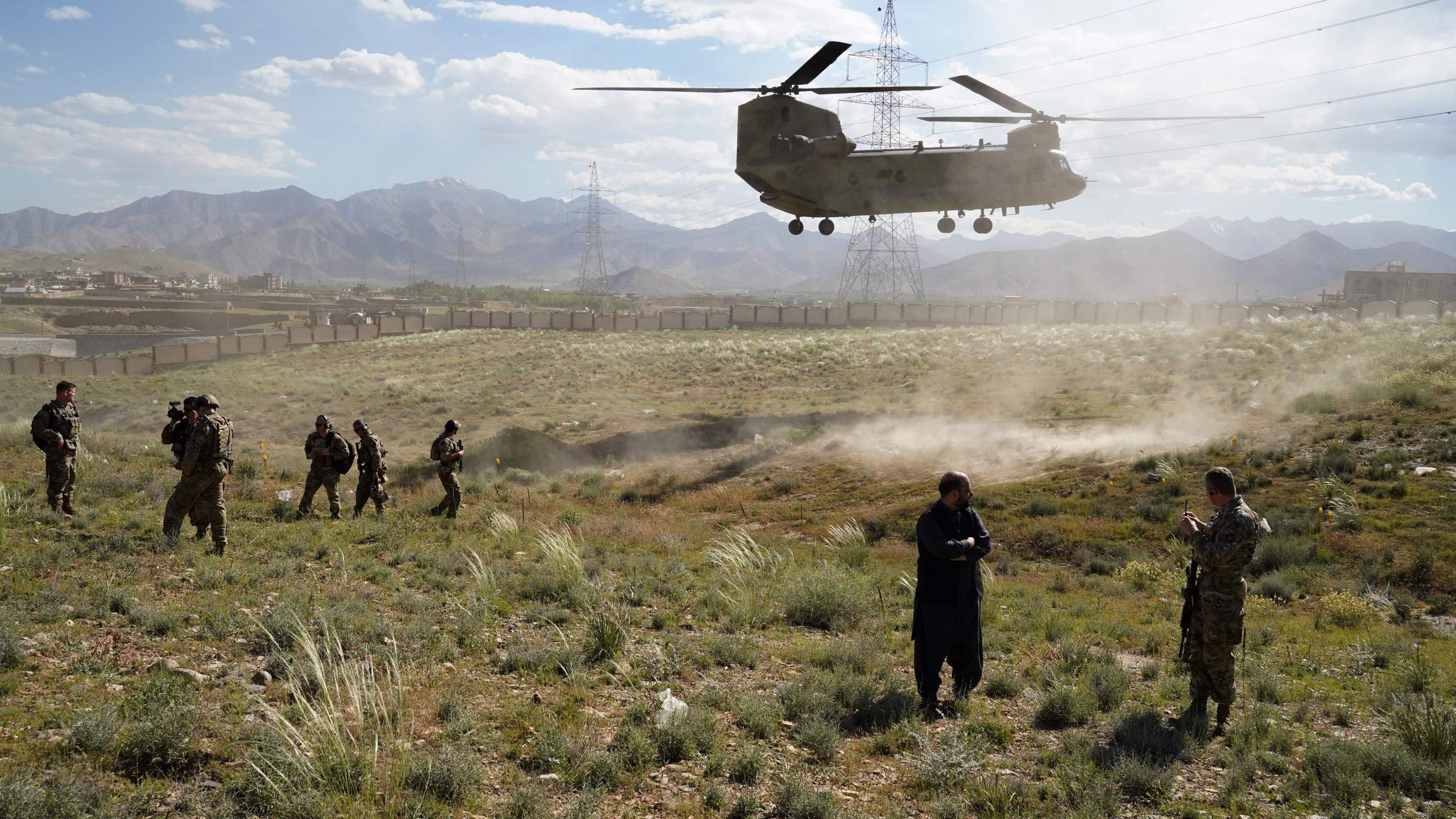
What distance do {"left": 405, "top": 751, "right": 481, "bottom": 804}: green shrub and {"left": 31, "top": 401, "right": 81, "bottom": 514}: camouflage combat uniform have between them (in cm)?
1041

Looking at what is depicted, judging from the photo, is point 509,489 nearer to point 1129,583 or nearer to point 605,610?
point 605,610

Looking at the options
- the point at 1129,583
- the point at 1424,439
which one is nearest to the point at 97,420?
the point at 1129,583

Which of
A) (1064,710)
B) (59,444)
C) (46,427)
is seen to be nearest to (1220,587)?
(1064,710)

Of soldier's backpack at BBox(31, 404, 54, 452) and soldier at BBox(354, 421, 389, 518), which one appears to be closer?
soldier's backpack at BBox(31, 404, 54, 452)

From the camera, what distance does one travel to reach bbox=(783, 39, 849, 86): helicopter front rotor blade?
69.7ft

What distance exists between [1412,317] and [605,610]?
38814mm

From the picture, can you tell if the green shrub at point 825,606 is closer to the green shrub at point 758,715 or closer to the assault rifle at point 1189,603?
the green shrub at point 758,715

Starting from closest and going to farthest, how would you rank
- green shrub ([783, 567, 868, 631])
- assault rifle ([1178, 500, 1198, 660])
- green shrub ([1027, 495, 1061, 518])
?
assault rifle ([1178, 500, 1198, 660]) → green shrub ([783, 567, 868, 631]) → green shrub ([1027, 495, 1061, 518])

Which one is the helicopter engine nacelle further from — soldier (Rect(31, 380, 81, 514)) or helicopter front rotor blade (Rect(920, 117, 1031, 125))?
soldier (Rect(31, 380, 81, 514))

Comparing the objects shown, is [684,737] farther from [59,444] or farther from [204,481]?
[59,444]

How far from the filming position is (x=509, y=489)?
20328 mm

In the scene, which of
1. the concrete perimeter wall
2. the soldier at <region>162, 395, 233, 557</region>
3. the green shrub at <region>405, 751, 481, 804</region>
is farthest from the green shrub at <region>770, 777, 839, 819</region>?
the concrete perimeter wall

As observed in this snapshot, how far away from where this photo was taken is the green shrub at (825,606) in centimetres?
1034

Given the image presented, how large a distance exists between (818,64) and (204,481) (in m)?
17.8
